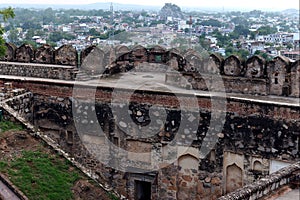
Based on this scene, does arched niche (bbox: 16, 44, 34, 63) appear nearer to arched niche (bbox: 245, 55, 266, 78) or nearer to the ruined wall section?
the ruined wall section

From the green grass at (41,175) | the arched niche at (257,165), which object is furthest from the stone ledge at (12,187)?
the arched niche at (257,165)

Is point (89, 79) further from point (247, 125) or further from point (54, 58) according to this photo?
point (247, 125)

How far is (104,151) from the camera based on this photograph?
43.8ft

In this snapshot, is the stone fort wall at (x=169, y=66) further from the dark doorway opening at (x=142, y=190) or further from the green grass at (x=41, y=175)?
the green grass at (x=41, y=175)

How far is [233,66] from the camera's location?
13586mm

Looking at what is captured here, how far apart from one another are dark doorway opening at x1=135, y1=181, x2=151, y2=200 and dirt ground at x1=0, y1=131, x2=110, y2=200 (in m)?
2.36

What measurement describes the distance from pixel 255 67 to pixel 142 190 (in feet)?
12.7

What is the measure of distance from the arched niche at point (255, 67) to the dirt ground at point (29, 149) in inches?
183

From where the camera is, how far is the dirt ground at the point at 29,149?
10680 mm

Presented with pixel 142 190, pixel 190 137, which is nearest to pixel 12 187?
pixel 190 137

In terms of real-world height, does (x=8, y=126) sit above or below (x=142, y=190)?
above

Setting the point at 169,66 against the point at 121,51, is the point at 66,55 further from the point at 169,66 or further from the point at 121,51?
the point at 169,66

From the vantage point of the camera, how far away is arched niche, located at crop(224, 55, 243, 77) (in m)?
13.5

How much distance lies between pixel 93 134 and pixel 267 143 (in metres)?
4.08
